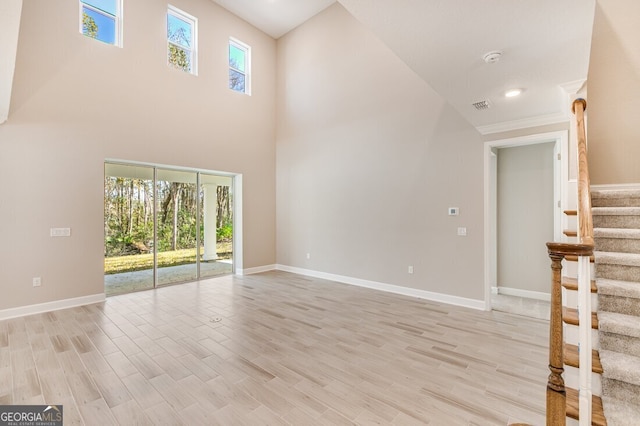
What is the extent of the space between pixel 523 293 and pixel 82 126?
8.00 meters

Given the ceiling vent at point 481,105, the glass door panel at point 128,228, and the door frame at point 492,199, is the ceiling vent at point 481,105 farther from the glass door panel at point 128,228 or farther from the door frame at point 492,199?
the glass door panel at point 128,228

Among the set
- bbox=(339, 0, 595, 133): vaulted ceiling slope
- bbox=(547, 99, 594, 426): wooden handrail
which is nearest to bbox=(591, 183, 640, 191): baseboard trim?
bbox=(339, 0, 595, 133): vaulted ceiling slope

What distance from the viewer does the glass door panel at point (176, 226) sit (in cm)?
585

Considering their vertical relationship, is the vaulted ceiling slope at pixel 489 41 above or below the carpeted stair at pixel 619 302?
above

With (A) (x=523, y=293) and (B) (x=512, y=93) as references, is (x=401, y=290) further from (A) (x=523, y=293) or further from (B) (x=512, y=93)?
(B) (x=512, y=93)

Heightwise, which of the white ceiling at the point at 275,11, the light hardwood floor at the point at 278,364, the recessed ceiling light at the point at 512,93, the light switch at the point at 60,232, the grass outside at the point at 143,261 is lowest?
the light hardwood floor at the point at 278,364

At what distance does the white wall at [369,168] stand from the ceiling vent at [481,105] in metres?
0.92

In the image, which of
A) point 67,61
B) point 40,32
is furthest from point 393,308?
point 40,32

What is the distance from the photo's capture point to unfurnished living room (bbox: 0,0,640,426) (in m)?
2.11

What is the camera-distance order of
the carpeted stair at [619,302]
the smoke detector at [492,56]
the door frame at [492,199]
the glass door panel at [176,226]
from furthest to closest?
the glass door panel at [176,226] < the door frame at [492,199] < the smoke detector at [492,56] < the carpeted stair at [619,302]

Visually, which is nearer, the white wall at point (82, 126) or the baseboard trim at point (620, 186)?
the baseboard trim at point (620, 186)

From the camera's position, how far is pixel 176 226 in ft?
19.8

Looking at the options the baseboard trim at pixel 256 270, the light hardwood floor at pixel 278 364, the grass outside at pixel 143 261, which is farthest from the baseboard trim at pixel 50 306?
the baseboard trim at pixel 256 270

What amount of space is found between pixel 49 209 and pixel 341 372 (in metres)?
5.00
